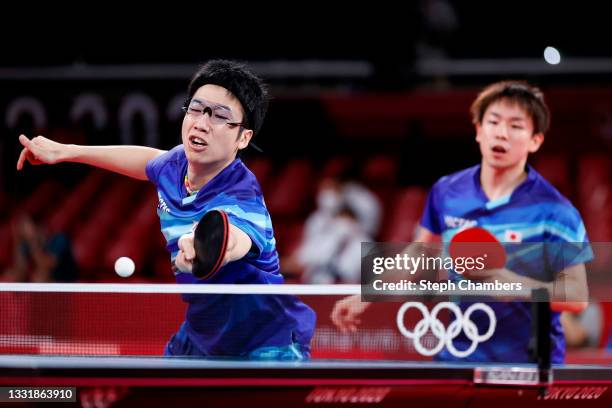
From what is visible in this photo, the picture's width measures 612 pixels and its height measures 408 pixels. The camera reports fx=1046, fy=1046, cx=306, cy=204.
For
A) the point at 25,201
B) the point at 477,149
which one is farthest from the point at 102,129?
the point at 477,149

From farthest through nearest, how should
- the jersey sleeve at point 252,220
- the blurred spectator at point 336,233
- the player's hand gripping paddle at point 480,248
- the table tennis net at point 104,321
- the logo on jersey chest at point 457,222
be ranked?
1. the blurred spectator at point 336,233
2. the logo on jersey chest at point 457,222
3. the player's hand gripping paddle at point 480,248
4. the table tennis net at point 104,321
5. the jersey sleeve at point 252,220

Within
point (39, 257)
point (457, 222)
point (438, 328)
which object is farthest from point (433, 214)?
point (39, 257)

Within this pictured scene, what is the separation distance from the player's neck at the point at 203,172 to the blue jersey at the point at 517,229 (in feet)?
3.38

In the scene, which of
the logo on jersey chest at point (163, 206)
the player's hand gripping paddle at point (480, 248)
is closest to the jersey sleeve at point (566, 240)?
the player's hand gripping paddle at point (480, 248)

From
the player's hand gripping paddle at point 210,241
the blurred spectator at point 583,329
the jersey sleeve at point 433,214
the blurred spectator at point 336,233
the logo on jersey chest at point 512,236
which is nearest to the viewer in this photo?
the player's hand gripping paddle at point 210,241

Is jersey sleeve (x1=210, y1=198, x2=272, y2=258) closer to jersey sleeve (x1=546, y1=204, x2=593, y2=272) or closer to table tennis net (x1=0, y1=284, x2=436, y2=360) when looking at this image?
table tennis net (x1=0, y1=284, x2=436, y2=360)

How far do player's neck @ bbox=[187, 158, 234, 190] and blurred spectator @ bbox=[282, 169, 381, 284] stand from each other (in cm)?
312

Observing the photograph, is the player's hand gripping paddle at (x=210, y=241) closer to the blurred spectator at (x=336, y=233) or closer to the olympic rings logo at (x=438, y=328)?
the olympic rings logo at (x=438, y=328)

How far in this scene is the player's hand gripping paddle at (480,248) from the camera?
148 inches

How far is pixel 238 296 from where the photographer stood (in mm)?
3607

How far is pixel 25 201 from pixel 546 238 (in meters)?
3.95

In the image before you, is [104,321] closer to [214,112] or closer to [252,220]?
[252,220]

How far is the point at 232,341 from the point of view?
3.66 meters

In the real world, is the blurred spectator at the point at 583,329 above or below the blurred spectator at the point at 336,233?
below
